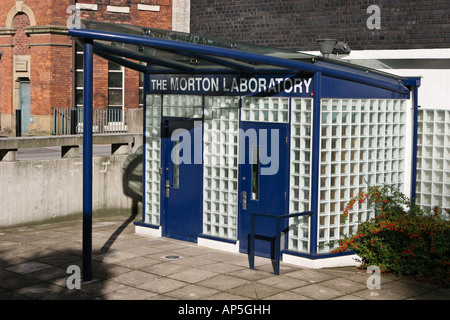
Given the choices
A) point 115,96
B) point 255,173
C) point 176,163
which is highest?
point 115,96

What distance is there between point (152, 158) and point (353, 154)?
13.3 ft

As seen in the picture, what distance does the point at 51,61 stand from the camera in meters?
26.5

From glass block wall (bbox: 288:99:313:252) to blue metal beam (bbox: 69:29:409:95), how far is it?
0.61 metres

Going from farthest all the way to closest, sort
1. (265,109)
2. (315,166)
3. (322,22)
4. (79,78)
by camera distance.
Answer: (79,78) → (322,22) → (265,109) → (315,166)

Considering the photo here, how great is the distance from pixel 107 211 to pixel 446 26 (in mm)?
8168

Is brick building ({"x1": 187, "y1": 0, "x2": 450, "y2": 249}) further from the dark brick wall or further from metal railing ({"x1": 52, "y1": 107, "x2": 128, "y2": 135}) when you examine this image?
metal railing ({"x1": 52, "y1": 107, "x2": 128, "y2": 135})

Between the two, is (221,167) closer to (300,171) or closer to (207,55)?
(300,171)

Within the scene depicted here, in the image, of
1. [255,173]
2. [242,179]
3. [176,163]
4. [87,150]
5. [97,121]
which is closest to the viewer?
[87,150]

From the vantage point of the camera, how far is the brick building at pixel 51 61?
1046 inches

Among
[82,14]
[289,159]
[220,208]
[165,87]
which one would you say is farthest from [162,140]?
[82,14]

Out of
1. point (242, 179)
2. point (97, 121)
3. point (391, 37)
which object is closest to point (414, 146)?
point (391, 37)

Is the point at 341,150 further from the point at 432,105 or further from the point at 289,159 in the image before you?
the point at 432,105

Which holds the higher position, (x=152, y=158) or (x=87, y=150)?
(x=87, y=150)

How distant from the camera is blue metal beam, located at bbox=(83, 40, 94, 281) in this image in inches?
368
